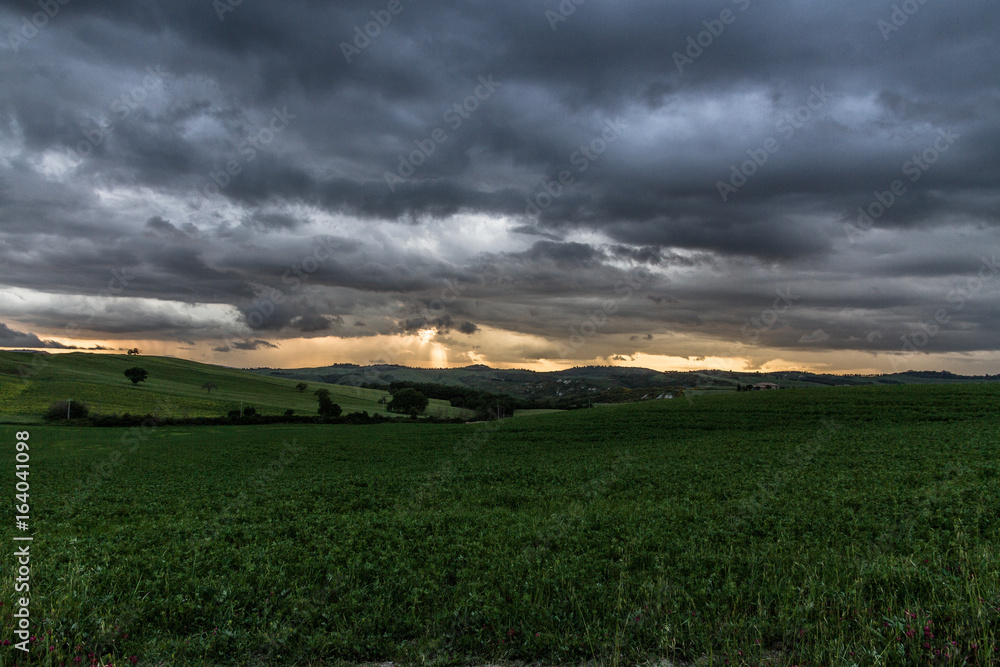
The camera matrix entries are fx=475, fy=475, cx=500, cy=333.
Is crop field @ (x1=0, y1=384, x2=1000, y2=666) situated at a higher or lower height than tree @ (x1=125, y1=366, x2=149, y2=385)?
higher

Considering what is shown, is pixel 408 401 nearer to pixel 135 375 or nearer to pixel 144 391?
pixel 144 391

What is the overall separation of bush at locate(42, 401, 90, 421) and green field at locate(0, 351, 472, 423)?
1.41 meters

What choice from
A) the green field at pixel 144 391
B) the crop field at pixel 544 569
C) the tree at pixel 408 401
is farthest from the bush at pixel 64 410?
the crop field at pixel 544 569

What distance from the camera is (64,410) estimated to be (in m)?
86.1

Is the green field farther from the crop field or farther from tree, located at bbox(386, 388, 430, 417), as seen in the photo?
the crop field

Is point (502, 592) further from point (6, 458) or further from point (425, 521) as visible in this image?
point (6, 458)

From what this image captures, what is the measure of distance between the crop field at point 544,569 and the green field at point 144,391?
8961 cm

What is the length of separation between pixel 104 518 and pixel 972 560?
26550mm

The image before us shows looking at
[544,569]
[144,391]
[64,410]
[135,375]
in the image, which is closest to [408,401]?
[144,391]

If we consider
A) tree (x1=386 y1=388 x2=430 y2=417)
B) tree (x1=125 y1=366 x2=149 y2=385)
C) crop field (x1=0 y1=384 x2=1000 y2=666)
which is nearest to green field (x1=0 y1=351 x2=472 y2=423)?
tree (x1=125 y1=366 x2=149 y2=385)

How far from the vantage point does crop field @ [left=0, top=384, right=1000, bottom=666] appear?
22.5 feet

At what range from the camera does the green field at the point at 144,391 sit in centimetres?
9556

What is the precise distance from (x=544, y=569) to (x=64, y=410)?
11053cm

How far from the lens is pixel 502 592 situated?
9125mm
